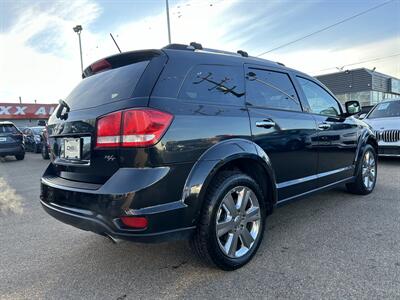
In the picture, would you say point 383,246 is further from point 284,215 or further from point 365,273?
point 284,215

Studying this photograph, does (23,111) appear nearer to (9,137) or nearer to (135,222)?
(9,137)

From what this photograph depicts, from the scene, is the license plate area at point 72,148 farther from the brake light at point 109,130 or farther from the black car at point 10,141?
the black car at point 10,141

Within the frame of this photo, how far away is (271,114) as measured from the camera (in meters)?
3.41

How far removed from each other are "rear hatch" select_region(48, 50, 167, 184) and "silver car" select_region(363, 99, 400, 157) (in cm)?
685

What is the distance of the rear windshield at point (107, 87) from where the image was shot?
8.75 ft

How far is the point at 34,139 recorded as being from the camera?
52.7 feet

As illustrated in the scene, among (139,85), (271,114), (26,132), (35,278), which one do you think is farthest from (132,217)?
(26,132)

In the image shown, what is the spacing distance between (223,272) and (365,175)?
3.35 m

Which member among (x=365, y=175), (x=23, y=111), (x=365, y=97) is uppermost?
(x=23, y=111)

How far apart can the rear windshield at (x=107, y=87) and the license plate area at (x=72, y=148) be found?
0.30 meters

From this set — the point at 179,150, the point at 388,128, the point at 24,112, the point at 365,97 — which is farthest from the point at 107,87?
the point at 365,97

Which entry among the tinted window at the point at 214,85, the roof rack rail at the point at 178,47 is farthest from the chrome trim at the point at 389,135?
the roof rack rail at the point at 178,47

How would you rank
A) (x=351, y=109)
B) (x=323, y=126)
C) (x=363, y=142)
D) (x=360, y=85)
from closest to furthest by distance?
1. (x=323, y=126)
2. (x=351, y=109)
3. (x=363, y=142)
4. (x=360, y=85)

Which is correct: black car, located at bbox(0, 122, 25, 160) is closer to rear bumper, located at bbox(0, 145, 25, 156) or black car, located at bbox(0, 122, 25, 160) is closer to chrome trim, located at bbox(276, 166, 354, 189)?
rear bumper, located at bbox(0, 145, 25, 156)
